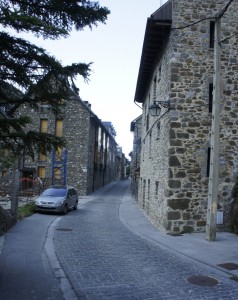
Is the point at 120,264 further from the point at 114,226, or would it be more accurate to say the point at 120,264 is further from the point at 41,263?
the point at 114,226

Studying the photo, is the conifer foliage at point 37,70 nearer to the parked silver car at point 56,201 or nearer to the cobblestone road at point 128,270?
the cobblestone road at point 128,270

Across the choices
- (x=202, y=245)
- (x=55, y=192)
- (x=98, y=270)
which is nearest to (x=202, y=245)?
(x=202, y=245)

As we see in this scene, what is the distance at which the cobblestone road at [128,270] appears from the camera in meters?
6.83

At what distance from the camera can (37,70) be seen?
627cm

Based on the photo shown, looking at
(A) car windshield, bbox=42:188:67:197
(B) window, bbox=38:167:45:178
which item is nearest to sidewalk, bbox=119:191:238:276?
(A) car windshield, bbox=42:188:67:197

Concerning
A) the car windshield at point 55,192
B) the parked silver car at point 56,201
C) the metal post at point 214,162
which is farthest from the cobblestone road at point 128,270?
the car windshield at point 55,192

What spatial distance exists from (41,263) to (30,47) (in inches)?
220

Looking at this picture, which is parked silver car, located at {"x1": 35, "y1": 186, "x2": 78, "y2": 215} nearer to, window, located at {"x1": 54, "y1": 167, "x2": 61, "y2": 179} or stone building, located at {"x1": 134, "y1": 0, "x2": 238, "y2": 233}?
stone building, located at {"x1": 134, "y1": 0, "x2": 238, "y2": 233}

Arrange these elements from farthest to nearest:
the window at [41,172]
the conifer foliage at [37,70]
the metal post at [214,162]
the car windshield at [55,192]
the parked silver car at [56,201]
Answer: the window at [41,172] → the car windshield at [55,192] → the parked silver car at [56,201] → the metal post at [214,162] → the conifer foliage at [37,70]

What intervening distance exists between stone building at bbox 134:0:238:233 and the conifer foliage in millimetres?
8018

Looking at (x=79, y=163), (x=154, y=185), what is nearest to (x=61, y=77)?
(x=154, y=185)

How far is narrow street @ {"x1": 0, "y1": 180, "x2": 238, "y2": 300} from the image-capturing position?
6793 mm

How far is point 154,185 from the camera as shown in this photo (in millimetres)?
17953

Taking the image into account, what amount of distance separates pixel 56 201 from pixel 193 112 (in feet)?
32.2
